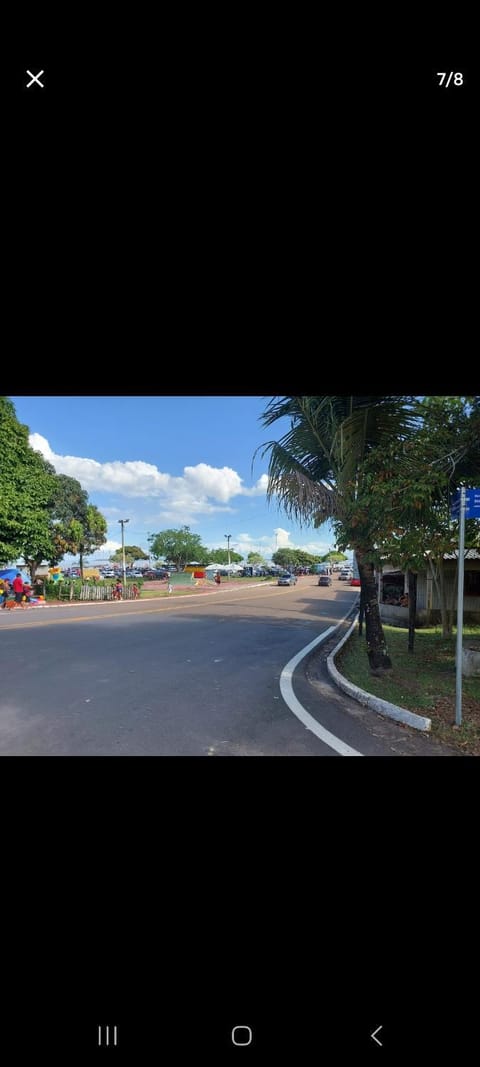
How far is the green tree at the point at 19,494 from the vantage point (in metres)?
16.2

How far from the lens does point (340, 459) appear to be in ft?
15.3

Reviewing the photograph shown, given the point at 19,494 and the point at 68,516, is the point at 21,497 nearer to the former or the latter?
the point at 19,494

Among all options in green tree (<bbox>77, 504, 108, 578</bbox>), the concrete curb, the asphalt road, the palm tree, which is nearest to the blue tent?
green tree (<bbox>77, 504, 108, 578</bbox>)

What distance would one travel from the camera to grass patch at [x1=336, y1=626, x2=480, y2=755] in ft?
9.59

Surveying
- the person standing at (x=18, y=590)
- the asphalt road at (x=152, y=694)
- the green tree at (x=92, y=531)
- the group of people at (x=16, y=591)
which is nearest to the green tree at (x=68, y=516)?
the green tree at (x=92, y=531)

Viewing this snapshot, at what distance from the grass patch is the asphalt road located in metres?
0.71

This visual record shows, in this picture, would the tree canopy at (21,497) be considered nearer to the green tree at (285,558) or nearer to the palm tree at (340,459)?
the palm tree at (340,459)

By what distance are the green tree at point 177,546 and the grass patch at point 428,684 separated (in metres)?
26.8

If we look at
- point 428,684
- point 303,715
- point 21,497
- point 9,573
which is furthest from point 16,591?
point 428,684
